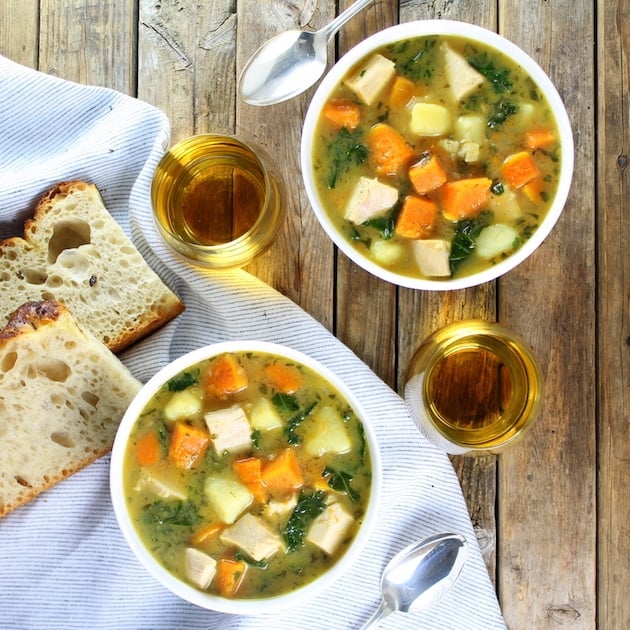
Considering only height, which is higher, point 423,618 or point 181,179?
point 181,179

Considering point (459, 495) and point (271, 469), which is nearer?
point (271, 469)

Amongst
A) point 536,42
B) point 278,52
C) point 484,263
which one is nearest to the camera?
point 484,263

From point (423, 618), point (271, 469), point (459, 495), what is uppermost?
point (271, 469)

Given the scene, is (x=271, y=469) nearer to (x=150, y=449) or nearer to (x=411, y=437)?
(x=150, y=449)

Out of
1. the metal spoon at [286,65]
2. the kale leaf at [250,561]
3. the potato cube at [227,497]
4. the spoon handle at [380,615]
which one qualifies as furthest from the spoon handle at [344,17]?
the spoon handle at [380,615]

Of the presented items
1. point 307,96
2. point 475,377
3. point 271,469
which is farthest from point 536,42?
point 271,469

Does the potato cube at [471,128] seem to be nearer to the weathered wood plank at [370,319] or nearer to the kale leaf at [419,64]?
the kale leaf at [419,64]

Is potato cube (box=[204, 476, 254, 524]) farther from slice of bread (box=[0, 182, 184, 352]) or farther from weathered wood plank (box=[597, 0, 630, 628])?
weathered wood plank (box=[597, 0, 630, 628])
